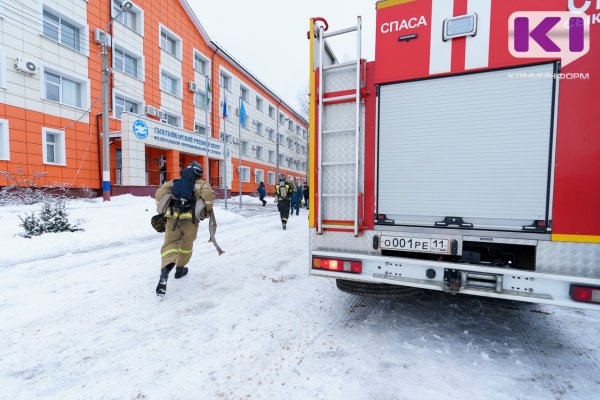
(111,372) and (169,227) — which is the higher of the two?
(169,227)

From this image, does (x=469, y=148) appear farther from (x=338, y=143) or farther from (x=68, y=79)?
(x=68, y=79)

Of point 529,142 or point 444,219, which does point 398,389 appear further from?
point 529,142

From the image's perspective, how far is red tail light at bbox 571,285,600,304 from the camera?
207cm

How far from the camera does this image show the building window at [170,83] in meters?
19.6

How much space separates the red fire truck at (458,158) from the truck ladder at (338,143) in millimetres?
13

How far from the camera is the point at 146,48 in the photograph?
59.5 feet

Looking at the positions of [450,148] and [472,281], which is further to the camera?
[450,148]

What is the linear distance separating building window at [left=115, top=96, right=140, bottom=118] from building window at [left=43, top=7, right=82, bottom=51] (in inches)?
112

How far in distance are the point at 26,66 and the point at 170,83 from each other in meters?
9.21

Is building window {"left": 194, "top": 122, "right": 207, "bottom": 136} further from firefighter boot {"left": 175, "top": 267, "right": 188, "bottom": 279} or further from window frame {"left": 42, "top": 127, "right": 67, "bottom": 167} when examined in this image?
firefighter boot {"left": 175, "top": 267, "right": 188, "bottom": 279}

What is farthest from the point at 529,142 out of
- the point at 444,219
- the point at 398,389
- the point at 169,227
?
the point at 169,227

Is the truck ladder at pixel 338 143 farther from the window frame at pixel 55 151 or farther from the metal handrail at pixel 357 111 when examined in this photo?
the window frame at pixel 55 151

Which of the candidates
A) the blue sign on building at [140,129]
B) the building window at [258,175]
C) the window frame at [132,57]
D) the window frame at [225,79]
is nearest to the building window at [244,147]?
the building window at [258,175]

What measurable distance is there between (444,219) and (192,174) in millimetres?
3170
